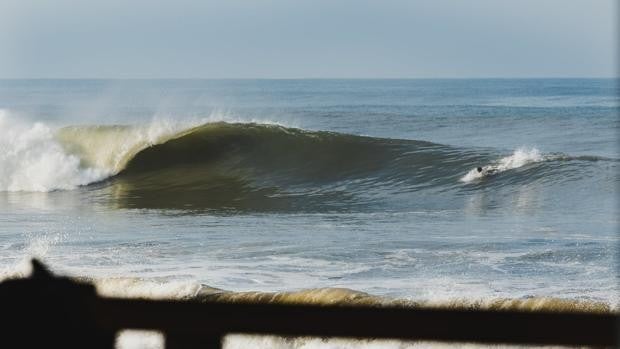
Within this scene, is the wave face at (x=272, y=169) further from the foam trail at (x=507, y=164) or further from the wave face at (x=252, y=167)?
the foam trail at (x=507, y=164)

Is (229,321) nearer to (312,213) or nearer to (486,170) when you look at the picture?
(312,213)

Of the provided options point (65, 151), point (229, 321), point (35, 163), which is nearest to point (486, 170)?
point (35, 163)

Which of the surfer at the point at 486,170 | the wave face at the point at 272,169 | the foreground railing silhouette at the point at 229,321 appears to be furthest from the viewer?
the surfer at the point at 486,170

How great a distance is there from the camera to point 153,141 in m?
22.7

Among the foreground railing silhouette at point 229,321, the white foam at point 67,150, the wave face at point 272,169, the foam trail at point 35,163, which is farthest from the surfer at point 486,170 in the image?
the foreground railing silhouette at point 229,321

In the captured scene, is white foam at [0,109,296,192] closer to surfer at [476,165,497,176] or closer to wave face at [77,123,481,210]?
wave face at [77,123,481,210]

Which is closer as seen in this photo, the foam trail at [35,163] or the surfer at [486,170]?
the surfer at [486,170]

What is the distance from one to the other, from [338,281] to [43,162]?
13103 mm

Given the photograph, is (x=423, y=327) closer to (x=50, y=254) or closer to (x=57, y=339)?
(x=57, y=339)

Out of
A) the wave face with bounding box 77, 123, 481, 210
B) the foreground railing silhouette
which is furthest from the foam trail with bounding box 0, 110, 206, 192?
the foreground railing silhouette

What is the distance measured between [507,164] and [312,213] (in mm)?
4988

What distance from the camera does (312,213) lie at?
15375 mm

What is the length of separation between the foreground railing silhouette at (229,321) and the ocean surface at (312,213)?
3.63 ft

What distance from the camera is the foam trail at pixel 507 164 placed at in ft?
59.7
